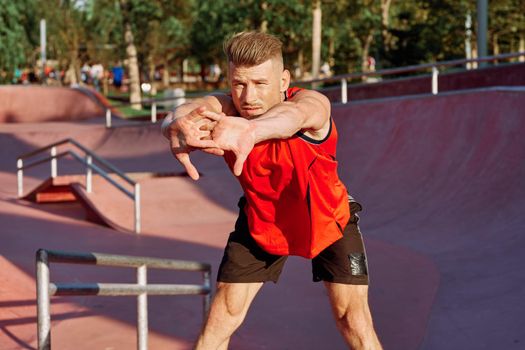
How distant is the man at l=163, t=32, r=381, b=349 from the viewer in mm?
4016

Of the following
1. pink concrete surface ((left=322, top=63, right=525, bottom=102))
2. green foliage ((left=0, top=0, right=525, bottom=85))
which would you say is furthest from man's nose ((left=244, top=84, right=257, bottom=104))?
green foliage ((left=0, top=0, right=525, bottom=85))

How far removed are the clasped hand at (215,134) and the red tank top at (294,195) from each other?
29.1 inches

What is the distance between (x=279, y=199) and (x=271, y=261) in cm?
41

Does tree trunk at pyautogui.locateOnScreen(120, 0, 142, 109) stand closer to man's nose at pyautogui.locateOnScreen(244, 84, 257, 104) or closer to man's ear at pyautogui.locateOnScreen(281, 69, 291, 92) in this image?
man's ear at pyautogui.locateOnScreen(281, 69, 291, 92)

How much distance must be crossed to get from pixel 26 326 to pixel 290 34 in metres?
50.0

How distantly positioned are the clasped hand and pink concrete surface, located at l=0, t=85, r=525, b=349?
4419 mm

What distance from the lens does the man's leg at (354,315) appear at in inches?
183

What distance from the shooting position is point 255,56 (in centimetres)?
395

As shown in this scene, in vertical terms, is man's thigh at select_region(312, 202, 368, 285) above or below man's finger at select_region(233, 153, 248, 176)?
below

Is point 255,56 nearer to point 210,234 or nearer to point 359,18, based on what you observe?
point 210,234

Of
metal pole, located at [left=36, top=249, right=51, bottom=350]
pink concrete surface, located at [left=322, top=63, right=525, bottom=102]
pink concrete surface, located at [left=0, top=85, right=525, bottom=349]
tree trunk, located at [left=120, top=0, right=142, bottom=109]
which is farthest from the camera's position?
tree trunk, located at [left=120, top=0, right=142, bottom=109]

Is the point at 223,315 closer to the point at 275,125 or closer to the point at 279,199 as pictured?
the point at 279,199

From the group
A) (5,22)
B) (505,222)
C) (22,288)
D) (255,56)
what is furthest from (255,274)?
(5,22)

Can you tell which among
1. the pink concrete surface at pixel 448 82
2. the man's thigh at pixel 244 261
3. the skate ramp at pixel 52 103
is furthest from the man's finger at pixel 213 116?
the skate ramp at pixel 52 103
